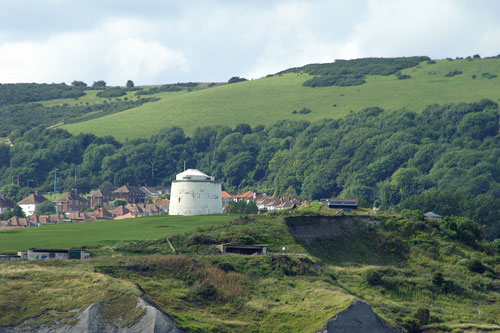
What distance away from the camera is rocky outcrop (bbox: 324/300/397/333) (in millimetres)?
67938

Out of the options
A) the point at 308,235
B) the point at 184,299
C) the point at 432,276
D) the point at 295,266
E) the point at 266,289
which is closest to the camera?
the point at 184,299

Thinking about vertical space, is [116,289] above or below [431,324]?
above

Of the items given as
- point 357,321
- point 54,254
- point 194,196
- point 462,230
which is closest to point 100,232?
point 54,254

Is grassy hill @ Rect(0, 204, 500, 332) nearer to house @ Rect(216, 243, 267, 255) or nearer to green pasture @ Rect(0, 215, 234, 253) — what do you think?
house @ Rect(216, 243, 267, 255)

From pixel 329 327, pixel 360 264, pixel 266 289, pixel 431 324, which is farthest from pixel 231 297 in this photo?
pixel 360 264

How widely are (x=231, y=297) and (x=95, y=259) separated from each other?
12002mm

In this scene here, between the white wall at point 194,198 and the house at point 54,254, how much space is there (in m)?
39.9

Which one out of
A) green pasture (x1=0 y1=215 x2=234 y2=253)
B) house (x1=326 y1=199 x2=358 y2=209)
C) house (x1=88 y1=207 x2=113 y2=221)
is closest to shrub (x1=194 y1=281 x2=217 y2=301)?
green pasture (x1=0 y1=215 x2=234 y2=253)

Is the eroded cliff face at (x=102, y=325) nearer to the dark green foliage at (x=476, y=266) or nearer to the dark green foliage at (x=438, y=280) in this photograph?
the dark green foliage at (x=438, y=280)

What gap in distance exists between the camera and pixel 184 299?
7119 centimetres

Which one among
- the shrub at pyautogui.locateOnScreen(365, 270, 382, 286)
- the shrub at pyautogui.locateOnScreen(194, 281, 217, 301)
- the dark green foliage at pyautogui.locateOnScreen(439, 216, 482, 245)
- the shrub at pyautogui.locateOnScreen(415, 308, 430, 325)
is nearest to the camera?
the shrub at pyautogui.locateOnScreen(194, 281, 217, 301)

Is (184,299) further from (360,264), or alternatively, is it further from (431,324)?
(360,264)

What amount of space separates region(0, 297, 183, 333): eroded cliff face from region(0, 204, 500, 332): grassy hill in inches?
24.5

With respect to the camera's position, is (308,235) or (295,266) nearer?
(295,266)
